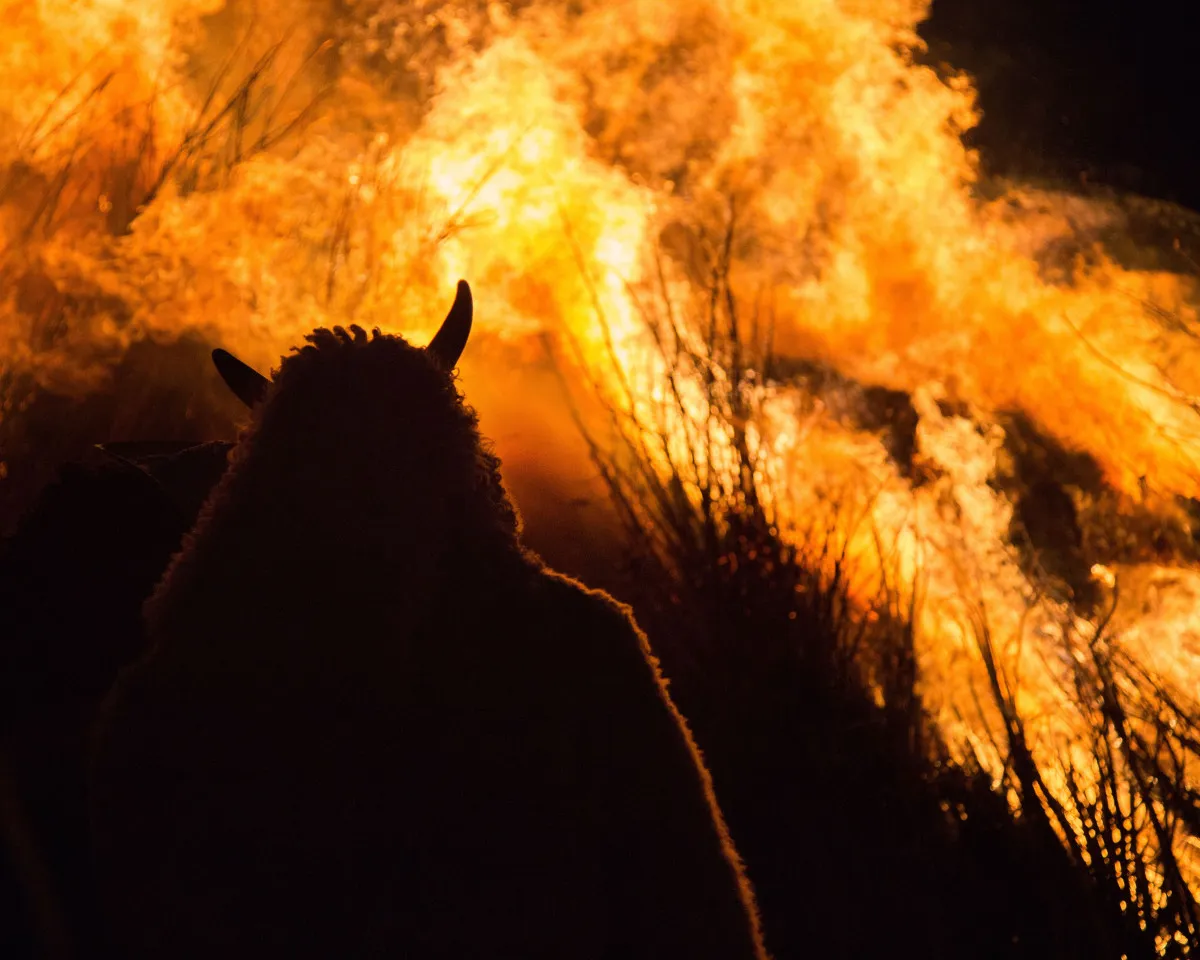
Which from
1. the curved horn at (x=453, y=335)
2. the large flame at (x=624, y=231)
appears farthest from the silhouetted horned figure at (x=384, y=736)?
the large flame at (x=624, y=231)

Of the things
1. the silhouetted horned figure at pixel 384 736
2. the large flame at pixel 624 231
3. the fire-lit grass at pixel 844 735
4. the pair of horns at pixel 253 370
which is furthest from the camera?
the large flame at pixel 624 231

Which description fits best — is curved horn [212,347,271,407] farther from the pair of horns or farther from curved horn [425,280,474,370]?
curved horn [425,280,474,370]

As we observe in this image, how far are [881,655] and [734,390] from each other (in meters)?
1.57

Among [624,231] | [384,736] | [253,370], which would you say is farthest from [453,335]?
[624,231]

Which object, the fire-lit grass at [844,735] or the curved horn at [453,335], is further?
the fire-lit grass at [844,735]

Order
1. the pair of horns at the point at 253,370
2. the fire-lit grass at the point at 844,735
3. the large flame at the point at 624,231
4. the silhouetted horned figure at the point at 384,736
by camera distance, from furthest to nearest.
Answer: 1. the large flame at the point at 624,231
2. the fire-lit grass at the point at 844,735
3. the pair of horns at the point at 253,370
4. the silhouetted horned figure at the point at 384,736

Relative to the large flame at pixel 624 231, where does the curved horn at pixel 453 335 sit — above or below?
below

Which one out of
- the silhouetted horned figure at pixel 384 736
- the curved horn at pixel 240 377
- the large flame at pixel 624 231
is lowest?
the silhouetted horned figure at pixel 384 736

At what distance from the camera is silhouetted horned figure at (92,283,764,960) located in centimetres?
→ 107

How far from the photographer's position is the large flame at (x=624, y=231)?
328 cm

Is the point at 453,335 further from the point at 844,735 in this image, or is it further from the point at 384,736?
the point at 844,735

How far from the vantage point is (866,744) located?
3.47m

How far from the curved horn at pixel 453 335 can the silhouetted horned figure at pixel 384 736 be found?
0.15 meters

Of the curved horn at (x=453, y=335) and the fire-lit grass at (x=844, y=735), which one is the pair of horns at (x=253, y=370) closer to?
the curved horn at (x=453, y=335)
